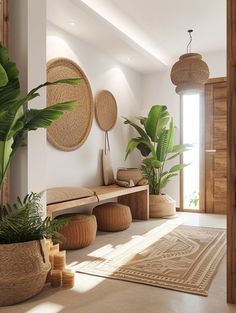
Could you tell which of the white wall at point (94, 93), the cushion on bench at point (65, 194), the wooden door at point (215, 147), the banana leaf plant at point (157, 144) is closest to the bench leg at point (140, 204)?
the banana leaf plant at point (157, 144)

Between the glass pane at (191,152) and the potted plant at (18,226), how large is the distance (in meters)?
3.64

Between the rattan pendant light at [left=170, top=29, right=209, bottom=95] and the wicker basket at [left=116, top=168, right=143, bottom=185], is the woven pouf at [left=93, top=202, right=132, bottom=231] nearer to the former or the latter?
the wicker basket at [left=116, top=168, right=143, bottom=185]

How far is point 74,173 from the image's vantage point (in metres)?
3.88

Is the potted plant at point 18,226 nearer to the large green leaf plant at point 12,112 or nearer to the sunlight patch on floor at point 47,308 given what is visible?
the large green leaf plant at point 12,112

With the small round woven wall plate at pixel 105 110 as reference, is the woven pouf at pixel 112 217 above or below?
below

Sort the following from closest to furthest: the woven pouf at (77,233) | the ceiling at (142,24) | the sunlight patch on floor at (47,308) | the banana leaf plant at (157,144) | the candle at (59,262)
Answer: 1. the sunlight patch on floor at (47,308)
2. the candle at (59,262)
3. the woven pouf at (77,233)
4. the ceiling at (142,24)
5. the banana leaf plant at (157,144)

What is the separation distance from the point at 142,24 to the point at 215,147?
7.88 ft

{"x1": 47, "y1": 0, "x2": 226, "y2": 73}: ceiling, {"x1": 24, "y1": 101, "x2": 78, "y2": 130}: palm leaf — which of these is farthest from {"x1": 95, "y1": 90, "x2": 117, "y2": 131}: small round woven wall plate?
{"x1": 24, "y1": 101, "x2": 78, "y2": 130}: palm leaf

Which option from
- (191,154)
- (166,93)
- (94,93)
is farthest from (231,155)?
(166,93)

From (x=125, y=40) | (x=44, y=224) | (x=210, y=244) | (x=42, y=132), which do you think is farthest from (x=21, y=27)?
(x=210, y=244)

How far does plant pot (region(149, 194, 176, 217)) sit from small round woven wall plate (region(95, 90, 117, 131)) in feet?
4.57

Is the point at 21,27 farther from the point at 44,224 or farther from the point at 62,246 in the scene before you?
the point at 62,246

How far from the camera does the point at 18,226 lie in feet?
6.44

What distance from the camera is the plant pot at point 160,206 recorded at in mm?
4789
